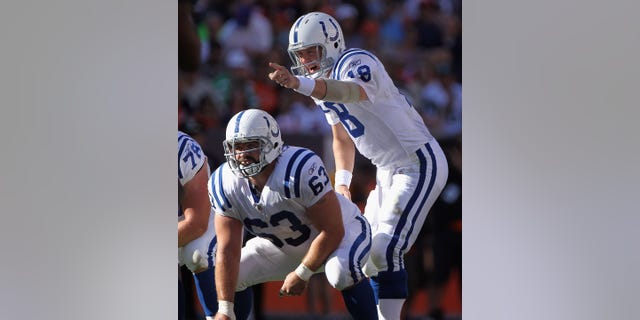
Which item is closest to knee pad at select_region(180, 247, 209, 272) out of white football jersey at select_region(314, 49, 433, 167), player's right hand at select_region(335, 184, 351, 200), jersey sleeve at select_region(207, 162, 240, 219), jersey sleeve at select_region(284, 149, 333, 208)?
jersey sleeve at select_region(207, 162, 240, 219)

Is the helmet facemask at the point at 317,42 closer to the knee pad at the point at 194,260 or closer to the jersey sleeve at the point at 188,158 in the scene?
the jersey sleeve at the point at 188,158

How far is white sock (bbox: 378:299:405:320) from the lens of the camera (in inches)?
116

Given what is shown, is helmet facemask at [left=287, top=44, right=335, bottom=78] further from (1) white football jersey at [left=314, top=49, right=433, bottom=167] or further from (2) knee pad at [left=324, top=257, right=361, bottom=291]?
Answer: (2) knee pad at [left=324, top=257, right=361, bottom=291]

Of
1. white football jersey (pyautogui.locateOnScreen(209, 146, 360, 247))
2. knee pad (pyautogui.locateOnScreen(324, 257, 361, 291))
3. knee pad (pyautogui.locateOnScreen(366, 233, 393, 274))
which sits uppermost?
white football jersey (pyautogui.locateOnScreen(209, 146, 360, 247))

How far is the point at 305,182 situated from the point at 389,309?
0.50 m

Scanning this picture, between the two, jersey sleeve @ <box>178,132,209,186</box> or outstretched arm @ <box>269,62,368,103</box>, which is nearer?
outstretched arm @ <box>269,62,368,103</box>

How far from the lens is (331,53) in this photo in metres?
2.94

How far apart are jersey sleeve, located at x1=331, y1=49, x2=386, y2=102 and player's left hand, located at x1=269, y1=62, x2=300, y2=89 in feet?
0.54
